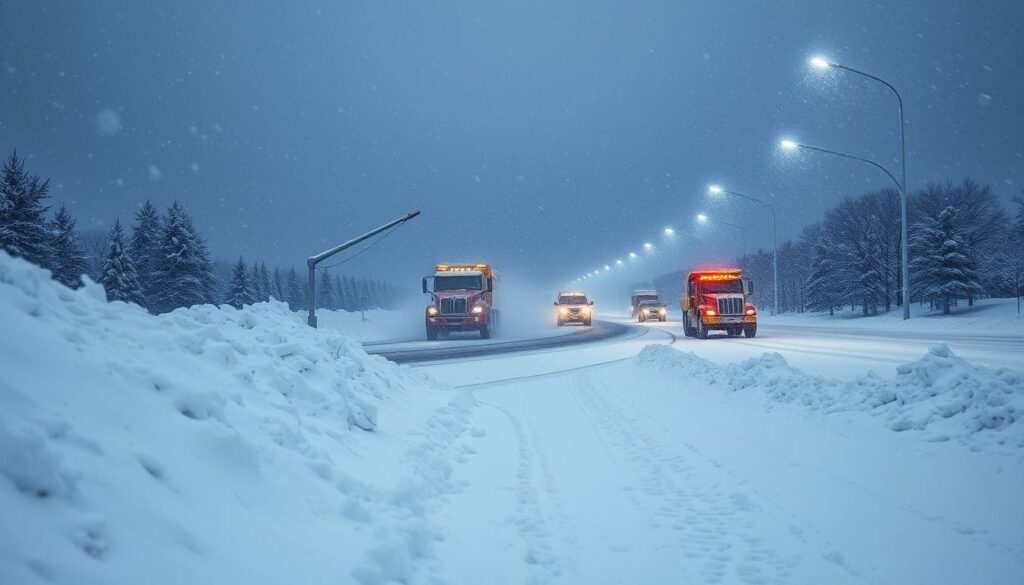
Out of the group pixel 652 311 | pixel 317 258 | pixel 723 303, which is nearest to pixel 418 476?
pixel 317 258

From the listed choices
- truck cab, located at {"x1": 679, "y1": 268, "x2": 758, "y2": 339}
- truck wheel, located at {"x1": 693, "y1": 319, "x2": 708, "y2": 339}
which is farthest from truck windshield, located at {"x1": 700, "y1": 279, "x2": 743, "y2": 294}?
truck wheel, located at {"x1": 693, "y1": 319, "x2": 708, "y2": 339}

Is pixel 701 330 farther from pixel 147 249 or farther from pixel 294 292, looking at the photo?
pixel 294 292

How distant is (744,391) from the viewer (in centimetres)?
948

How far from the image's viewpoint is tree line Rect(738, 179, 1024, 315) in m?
43.5

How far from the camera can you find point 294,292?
99125 millimetres

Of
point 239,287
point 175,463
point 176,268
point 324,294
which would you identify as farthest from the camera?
point 324,294

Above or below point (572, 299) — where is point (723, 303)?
below

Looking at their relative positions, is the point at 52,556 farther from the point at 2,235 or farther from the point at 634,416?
the point at 2,235

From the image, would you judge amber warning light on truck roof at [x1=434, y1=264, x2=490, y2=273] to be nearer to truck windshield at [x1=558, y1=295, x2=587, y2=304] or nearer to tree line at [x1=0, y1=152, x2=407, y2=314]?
tree line at [x1=0, y1=152, x2=407, y2=314]

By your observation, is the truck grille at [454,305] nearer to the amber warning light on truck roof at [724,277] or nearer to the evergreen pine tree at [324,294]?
the amber warning light on truck roof at [724,277]

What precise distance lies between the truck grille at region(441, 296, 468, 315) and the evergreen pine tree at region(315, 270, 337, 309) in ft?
244

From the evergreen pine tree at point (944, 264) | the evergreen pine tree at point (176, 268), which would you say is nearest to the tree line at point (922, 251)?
the evergreen pine tree at point (944, 264)

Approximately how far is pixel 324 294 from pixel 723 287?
90769 mm

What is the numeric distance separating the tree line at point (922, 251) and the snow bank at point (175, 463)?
2027 inches
